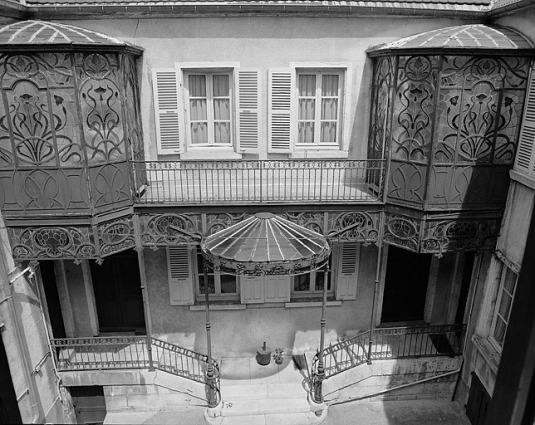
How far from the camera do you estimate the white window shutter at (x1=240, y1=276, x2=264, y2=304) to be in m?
11.0

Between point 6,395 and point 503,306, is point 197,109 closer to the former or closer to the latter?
point 503,306

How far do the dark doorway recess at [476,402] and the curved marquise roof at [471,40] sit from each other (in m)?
7.40

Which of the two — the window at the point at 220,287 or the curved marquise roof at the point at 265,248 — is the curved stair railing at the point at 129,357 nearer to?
the window at the point at 220,287

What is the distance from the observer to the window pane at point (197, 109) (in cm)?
1013

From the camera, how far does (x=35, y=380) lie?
30.0ft

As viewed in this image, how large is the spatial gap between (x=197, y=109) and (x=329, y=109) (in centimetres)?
327

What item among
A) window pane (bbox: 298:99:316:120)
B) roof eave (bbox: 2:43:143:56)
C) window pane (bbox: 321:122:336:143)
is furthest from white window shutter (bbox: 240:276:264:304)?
roof eave (bbox: 2:43:143:56)

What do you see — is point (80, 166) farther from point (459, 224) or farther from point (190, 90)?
point (459, 224)

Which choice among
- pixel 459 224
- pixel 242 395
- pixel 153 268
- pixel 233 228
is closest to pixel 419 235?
pixel 459 224

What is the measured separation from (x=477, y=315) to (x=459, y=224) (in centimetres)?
279

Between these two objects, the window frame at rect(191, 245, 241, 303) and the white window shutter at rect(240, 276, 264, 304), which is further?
the window frame at rect(191, 245, 241, 303)

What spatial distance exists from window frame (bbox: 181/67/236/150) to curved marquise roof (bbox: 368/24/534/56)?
3508mm

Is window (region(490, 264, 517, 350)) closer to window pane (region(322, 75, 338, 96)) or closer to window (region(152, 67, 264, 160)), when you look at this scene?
window pane (region(322, 75, 338, 96))

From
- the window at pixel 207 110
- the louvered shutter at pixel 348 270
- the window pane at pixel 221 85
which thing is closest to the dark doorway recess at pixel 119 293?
the window at pixel 207 110
